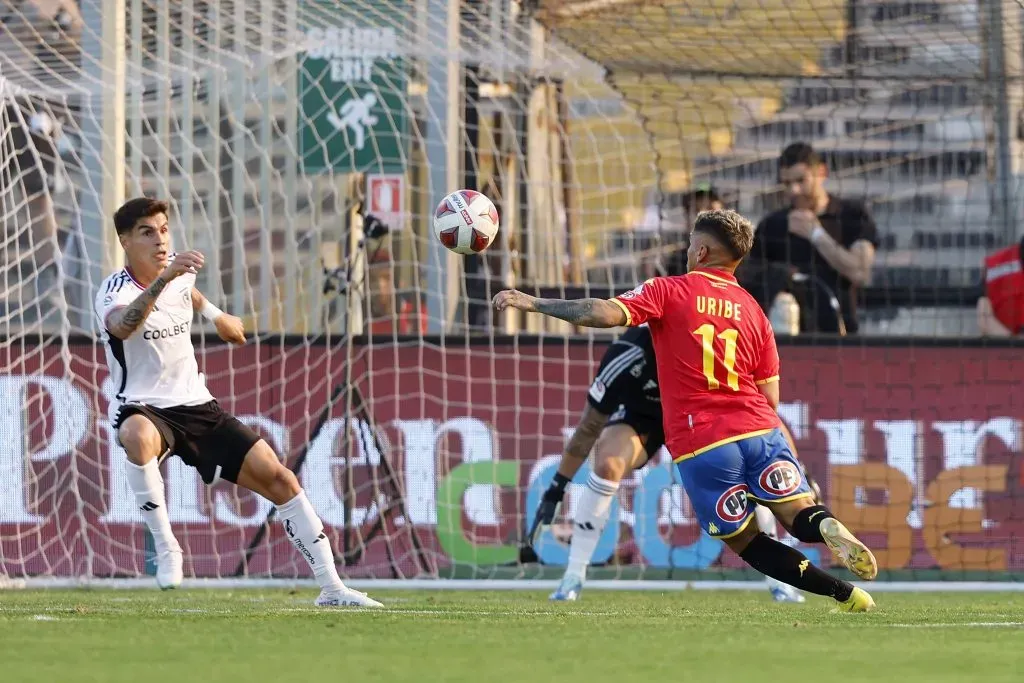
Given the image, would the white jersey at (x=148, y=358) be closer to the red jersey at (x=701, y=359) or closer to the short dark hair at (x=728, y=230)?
the red jersey at (x=701, y=359)

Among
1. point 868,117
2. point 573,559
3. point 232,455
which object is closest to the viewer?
point 232,455

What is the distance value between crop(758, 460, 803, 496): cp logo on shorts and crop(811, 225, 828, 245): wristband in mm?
5492

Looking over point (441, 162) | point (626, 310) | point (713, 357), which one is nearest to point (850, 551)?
point (713, 357)

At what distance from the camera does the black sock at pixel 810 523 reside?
7.02 metres

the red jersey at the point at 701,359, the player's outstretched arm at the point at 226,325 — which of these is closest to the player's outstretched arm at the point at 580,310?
the red jersey at the point at 701,359

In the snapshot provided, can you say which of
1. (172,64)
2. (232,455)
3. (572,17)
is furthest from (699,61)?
(232,455)

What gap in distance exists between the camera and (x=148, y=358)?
823cm

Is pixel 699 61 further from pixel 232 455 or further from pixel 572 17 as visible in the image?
pixel 232 455

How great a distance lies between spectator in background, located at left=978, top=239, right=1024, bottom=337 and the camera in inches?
477

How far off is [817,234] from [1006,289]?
1412 mm

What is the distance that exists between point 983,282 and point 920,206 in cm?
153

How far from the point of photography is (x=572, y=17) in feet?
39.1

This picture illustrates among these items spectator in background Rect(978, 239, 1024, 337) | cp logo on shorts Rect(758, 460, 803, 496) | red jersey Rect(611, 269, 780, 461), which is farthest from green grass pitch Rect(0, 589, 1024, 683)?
spectator in background Rect(978, 239, 1024, 337)

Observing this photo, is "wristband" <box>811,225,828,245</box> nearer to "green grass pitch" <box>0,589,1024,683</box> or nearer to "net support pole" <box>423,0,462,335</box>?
"net support pole" <box>423,0,462,335</box>
